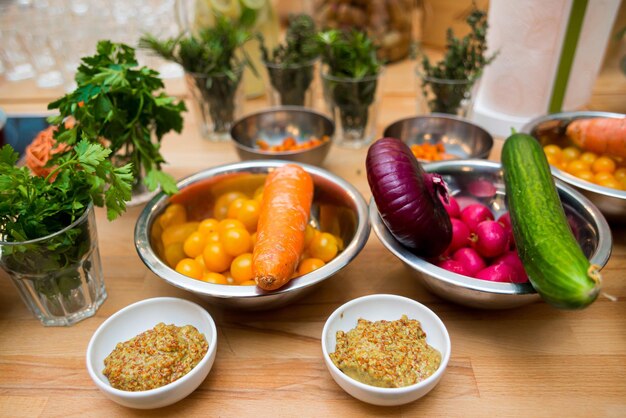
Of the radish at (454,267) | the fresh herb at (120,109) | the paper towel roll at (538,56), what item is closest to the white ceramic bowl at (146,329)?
the fresh herb at (120,109)

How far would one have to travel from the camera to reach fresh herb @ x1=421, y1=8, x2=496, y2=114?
44.1 inches

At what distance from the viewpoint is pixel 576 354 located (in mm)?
699

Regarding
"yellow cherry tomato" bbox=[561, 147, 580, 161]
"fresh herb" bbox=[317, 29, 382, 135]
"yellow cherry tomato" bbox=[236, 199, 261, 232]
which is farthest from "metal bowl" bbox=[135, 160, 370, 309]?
"yellow cherry tomato" bbox=[561, 147, 580, 161]

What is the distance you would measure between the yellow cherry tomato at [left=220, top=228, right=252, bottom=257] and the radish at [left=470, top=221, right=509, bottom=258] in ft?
1.20

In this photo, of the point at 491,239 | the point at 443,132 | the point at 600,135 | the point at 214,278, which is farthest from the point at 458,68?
the point at 214,278

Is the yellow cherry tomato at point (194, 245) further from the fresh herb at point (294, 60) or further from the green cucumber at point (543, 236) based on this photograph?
the fresh herb at point (294, 60)

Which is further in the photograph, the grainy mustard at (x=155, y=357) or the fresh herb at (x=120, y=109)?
the fresh herb at (x=120, y=109)

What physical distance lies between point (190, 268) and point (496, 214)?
568mm

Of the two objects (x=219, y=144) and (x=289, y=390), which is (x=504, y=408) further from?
(x=219, y=144)

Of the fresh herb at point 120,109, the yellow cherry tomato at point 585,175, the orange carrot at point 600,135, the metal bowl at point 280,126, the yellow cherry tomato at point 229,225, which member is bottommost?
the metal bowl at point 280,126

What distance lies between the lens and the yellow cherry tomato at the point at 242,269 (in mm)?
744

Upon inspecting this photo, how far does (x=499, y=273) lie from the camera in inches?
27.7

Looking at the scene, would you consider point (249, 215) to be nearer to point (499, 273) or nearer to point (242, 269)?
point (242, 269)

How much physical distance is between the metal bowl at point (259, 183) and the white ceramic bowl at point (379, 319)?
0.06 meters
